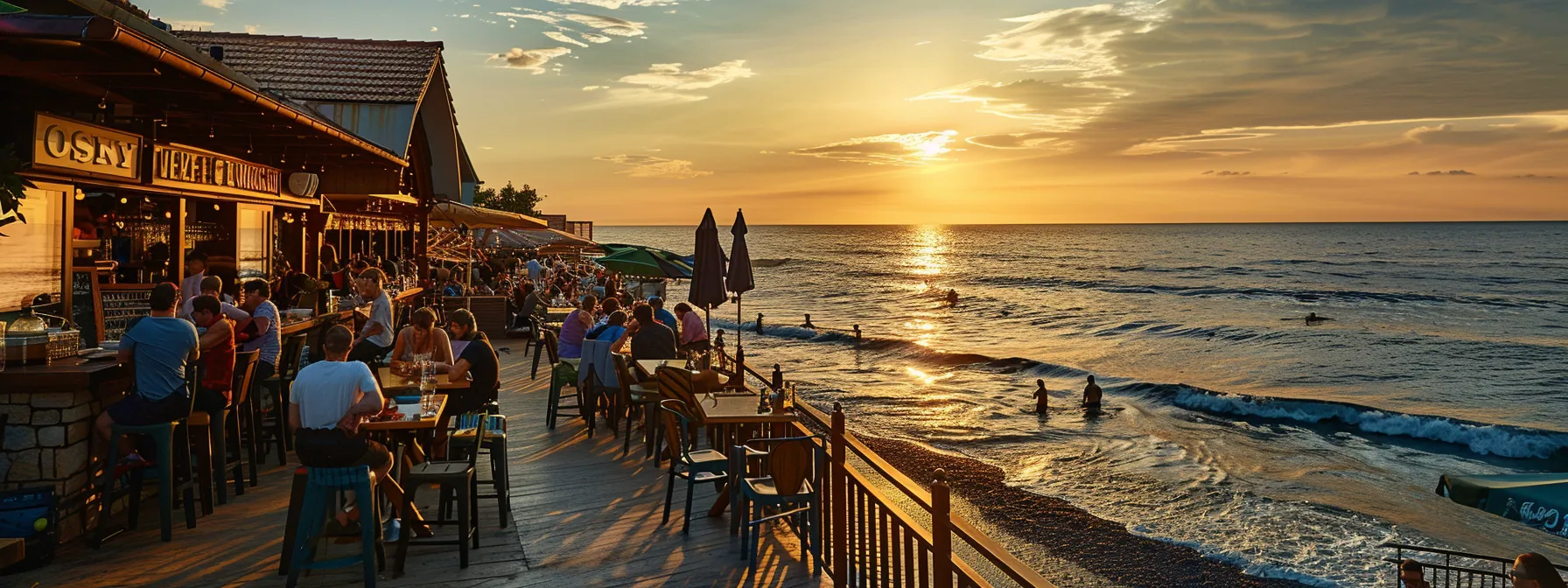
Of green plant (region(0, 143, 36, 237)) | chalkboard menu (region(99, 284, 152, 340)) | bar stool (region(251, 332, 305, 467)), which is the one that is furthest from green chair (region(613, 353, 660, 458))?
green plant (region(0, 143, 36, 237))

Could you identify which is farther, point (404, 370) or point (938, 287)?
point (938, 287)

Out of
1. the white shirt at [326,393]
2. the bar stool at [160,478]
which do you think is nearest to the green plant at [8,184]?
the bar stool at [160,478]

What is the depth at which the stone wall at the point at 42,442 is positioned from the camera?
539cm

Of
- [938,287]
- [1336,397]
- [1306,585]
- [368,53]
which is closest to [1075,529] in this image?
[1306,585]

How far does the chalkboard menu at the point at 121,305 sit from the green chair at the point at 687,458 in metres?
5.34

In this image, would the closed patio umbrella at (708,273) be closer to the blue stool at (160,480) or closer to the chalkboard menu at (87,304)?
the chalkboard menu at (87,304)

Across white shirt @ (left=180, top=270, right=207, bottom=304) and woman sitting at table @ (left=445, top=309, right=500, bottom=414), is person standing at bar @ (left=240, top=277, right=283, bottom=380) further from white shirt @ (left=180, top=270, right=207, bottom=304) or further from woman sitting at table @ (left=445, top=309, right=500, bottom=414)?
woman sitting at table @ (left=445, top=309, right=500, bottom=414)

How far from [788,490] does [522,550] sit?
176 cm

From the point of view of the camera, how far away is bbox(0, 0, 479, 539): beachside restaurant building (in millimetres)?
5434

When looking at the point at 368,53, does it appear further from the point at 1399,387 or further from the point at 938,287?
the point at 938,287

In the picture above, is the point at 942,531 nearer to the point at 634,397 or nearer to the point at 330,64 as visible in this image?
the point at 634,397

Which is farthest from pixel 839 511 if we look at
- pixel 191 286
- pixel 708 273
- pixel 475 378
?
pixel 708 273

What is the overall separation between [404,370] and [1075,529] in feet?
27.8

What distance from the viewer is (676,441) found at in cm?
691
